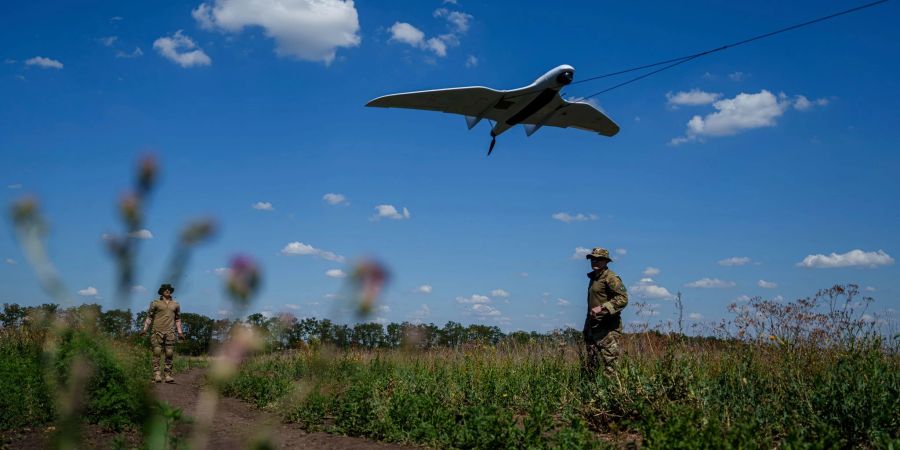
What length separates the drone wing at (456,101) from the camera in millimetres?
13250

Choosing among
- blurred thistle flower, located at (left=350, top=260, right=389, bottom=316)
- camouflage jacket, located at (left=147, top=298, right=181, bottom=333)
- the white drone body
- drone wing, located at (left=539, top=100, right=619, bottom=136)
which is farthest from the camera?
drone wing, located at (left=539, top=100, right=619, bottom=136)

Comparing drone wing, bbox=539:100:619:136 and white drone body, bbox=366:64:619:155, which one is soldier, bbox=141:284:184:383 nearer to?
white drone body, bbox=366:64:619:155

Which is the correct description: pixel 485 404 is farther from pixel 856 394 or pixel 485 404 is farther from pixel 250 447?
pixel 250 447

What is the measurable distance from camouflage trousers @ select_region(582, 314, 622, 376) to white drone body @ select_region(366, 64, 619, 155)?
21.8ft

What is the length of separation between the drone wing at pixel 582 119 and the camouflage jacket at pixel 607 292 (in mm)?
8431

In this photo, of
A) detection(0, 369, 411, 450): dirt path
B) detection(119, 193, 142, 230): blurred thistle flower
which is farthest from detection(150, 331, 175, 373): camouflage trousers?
detection(0, 369, 411, 450): dirt path

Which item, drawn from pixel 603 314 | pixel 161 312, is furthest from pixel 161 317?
pixel 603 314

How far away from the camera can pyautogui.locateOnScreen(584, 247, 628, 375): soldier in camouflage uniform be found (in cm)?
702

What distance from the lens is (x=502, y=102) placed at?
13797 mm

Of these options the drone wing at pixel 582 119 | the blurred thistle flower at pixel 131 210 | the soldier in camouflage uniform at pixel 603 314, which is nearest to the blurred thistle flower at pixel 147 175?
the blurred thistle flower at pixel 131 210

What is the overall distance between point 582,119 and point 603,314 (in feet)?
35.1

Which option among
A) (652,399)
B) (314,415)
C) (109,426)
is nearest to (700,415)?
(652,399)

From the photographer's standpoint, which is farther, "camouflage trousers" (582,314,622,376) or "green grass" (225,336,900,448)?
"camouflage trousers" (582,314,622,376)

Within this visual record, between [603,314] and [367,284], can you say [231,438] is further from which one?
[367,284]
